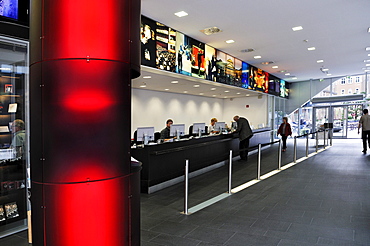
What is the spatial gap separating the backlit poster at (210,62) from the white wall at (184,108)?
3043mm

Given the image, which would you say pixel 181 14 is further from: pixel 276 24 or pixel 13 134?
pixel 13 134

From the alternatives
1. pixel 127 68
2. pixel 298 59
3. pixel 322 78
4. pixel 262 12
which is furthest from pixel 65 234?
pixel 322 78

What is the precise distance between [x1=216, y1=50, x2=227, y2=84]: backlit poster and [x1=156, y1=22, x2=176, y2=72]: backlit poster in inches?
108

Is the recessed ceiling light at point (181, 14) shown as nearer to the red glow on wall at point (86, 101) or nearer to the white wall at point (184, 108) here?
the white wall at point (184, 108)

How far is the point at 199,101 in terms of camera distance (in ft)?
47.1

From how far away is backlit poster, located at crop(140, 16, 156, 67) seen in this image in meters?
6.49

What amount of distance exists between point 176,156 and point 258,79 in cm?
917

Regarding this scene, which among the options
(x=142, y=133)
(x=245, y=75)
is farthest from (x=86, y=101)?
(x=245, y=75)

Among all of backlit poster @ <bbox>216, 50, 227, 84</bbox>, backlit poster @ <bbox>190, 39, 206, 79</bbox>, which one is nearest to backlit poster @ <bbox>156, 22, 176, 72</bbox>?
backlit poster @ <bbox>190, 39, 206, 79</bbox>

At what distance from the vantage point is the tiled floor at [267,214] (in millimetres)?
3332

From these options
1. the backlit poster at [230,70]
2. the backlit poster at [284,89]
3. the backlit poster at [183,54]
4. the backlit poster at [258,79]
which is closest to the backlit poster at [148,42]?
the backlit poster at [183,54]

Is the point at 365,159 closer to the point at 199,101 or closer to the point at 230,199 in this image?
the point at 230,199

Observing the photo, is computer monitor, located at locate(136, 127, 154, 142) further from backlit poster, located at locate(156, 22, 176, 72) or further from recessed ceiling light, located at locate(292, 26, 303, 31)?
recessed ceiling light, located at locate(292, 26, 303, 31)

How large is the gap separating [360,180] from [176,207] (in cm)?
466
